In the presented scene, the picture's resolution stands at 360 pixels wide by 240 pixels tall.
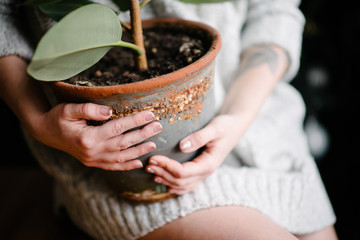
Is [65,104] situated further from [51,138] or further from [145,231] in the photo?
[145,231]

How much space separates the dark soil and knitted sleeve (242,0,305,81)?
0.31 m

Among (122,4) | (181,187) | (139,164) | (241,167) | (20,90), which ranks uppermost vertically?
(122,4)

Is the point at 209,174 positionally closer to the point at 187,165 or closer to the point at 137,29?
the point at 187,165

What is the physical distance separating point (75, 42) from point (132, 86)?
10cm

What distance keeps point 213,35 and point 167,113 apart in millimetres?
197

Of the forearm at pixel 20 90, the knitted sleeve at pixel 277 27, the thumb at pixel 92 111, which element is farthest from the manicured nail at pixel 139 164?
the knitted sleeve at pixel 277 27

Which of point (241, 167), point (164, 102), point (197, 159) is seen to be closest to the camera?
point (164, 102)

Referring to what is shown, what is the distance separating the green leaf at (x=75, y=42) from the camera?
0.33 metres

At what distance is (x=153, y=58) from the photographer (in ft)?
1.98

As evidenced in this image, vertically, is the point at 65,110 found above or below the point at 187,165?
above

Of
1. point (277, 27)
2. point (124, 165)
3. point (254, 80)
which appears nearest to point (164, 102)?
point (124, 165)

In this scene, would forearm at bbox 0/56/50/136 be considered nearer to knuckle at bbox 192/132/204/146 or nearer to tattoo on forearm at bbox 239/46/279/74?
knuckle at bbox 192/132/204/146

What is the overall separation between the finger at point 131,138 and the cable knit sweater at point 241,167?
0.69 feet

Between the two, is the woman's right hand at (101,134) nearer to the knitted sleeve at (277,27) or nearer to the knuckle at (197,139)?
the knuckle at (197,139)
